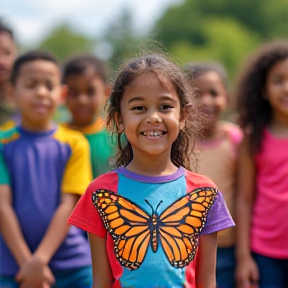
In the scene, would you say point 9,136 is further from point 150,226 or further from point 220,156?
point 150,226

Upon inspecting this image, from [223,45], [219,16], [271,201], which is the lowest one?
[271,201]

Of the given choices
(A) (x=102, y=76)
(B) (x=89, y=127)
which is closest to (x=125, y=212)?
(B) (x=89, y=127)

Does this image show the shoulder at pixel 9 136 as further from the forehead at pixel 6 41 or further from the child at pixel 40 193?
the forehead at pixel 6 41

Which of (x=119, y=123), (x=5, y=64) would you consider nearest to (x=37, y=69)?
(x=5, y=64)

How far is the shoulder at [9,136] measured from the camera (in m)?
3.75

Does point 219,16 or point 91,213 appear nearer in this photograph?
point 91,213

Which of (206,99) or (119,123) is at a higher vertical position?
(206,99)

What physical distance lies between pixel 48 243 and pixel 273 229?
1378mm

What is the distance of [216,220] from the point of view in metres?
2.64

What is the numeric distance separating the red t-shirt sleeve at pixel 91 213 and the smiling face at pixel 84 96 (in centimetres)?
170

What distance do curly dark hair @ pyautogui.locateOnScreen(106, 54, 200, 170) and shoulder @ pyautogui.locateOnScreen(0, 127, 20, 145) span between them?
1.02 m

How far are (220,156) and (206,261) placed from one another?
5.05ft

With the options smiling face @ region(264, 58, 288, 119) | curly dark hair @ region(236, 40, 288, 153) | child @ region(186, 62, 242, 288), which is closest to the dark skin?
child @ region(186, 62, 242, 288)

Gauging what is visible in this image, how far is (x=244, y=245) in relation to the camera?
3863 mm
